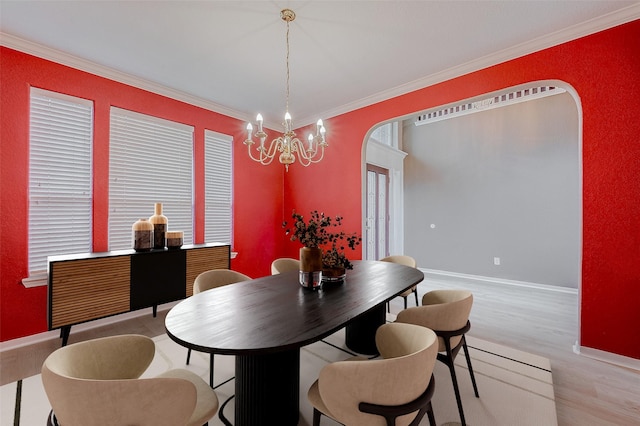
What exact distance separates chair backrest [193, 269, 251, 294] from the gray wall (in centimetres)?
471

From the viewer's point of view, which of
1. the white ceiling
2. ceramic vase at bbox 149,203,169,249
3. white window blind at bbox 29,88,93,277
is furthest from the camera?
ceramic vase at bbox 149,203,169,249

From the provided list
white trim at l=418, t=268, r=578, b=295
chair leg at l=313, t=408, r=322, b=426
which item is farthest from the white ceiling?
white trim at l=418, t=268, r=578, b=295

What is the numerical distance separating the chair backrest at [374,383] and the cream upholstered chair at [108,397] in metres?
0.53

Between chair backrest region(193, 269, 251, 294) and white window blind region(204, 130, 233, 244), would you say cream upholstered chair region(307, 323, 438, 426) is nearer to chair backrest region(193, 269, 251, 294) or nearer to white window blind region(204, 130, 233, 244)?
chair backrest region(193, 269, 251, 294)

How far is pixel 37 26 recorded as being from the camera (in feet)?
7.71

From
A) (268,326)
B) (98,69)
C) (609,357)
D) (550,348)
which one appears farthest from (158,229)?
(609,357)

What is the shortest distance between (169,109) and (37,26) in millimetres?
1332

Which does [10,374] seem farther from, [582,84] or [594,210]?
[582,84]

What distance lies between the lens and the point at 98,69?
297 cm

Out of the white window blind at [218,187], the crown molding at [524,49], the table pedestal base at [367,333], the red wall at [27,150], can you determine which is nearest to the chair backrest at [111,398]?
the table pedestal base at [367,333]

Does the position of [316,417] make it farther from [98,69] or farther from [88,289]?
[98,69]

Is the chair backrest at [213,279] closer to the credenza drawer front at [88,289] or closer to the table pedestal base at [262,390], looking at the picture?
the table pedestal base at [262,390]

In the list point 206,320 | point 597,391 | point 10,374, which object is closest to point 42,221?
point 10,374

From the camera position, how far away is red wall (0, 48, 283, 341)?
8.23 feet
